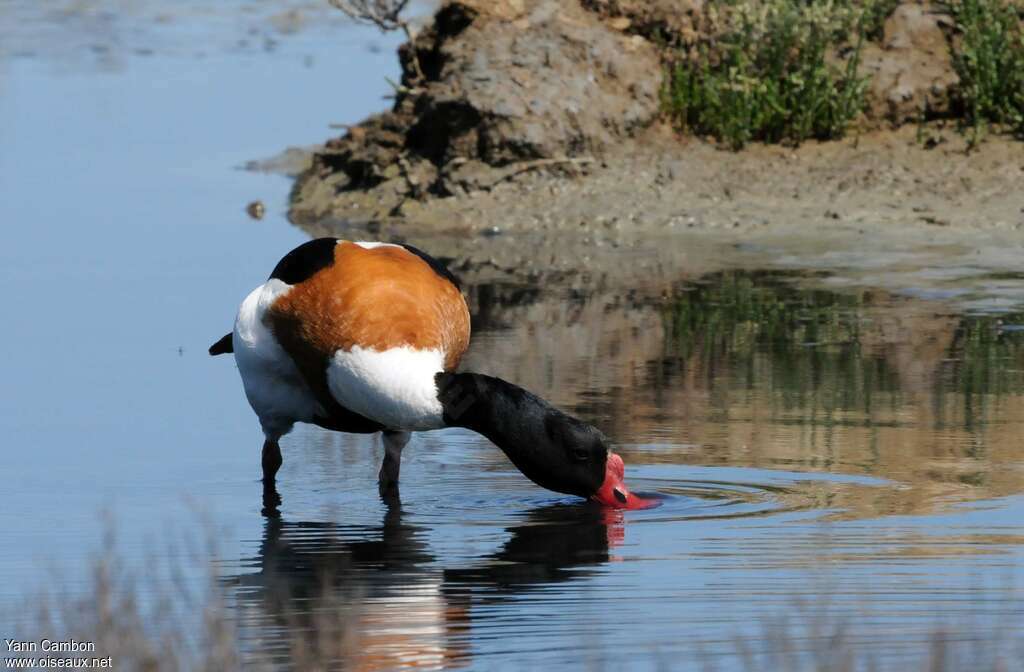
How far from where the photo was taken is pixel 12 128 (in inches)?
738

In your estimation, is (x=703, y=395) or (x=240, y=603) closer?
(x=240, y=603)

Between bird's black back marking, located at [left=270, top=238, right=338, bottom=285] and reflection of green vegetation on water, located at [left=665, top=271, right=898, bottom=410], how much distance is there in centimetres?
235

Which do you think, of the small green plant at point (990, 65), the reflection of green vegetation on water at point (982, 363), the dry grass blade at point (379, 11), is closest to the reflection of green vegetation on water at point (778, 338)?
the reflection of green vegetation on water at point (982, 363)

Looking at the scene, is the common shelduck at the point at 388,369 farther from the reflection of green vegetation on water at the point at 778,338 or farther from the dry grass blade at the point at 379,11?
the dry grass blade at the point at 379,11

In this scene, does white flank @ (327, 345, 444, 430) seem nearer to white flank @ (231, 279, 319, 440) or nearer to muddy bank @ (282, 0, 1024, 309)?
white flank @ (231, 279, 319, 440)

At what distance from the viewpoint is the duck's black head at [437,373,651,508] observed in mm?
7211

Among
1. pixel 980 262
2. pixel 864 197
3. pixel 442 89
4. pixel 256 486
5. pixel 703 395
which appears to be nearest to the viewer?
pixel 256 486

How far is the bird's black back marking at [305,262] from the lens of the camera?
766 cm

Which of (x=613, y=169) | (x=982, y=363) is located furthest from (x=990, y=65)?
(x=982, y=363)

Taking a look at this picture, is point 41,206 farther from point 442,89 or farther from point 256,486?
point 256,486

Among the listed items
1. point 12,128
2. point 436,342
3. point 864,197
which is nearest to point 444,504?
point 436,342

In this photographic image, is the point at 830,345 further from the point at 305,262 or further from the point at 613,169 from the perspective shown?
the point at 613,169

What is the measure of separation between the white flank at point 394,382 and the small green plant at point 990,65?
289 inches

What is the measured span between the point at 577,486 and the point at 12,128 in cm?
1256
